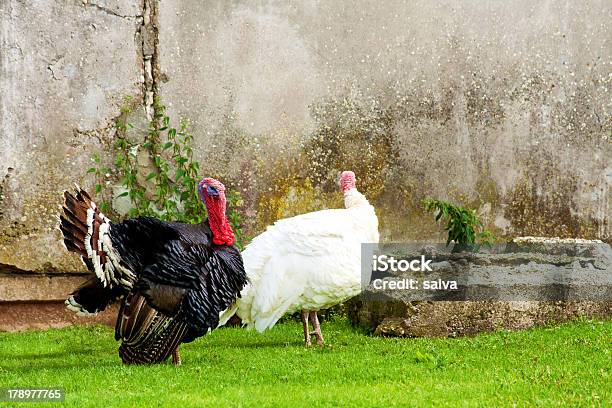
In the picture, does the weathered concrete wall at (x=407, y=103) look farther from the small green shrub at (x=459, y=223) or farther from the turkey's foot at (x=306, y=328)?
the turkey's foot at (x=306, y=328)

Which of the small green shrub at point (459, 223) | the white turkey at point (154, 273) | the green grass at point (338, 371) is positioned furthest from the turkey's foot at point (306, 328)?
the small green shrub at point (459, 223)

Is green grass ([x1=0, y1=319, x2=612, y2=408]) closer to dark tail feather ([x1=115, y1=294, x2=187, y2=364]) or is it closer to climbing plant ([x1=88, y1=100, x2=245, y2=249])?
dark tail feather ([x1=115, y1=294, x2=187, y2=364])

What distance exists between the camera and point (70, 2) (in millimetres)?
8773

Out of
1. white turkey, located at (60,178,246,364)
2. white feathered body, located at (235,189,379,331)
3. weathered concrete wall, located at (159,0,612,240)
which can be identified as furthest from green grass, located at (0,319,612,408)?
weathered concrete wall, located at (159,0,612,240)

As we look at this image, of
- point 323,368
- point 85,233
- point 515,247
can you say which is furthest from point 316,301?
point 515,247

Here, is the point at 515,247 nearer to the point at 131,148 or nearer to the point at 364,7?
the point at 364,7

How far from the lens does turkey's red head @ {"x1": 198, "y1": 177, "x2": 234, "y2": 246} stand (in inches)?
265

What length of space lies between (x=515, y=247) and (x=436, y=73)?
79.2 inches

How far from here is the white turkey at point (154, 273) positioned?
21.1 ft

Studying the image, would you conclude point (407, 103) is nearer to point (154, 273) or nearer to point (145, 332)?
point (154, 273)

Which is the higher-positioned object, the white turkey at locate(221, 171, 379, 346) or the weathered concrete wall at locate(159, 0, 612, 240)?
the weathered concrete wall at locate(159, 0, 612, 240)

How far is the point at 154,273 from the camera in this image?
21.1ft

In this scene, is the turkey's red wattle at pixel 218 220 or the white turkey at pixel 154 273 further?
the turkey's red wattle at pixel 218 220

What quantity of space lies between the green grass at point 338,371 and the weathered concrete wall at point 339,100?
1755 millimetres
